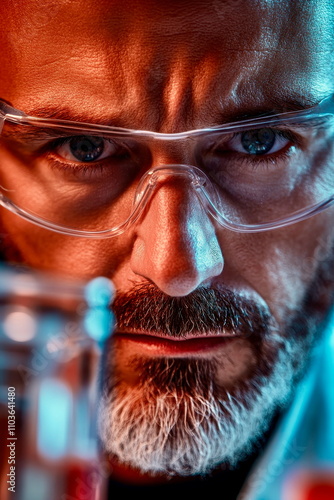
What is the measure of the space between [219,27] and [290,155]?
0.69 ft

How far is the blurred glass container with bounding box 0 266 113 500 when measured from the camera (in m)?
0.95

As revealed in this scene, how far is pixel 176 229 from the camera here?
0.85 meters

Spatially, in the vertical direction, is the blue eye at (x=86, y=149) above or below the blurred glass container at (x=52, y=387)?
above

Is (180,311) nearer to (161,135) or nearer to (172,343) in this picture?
(172,343)

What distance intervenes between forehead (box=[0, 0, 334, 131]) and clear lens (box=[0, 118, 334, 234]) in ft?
0.14

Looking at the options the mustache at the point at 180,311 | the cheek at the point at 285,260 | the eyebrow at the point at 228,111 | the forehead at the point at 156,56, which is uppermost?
the forehead at the point at 156,56

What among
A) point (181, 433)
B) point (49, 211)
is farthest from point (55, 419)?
point (49, 211)

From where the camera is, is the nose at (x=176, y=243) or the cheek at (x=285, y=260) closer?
the nose at (x=176, y=243)

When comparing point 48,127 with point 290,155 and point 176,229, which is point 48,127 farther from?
point 290,155

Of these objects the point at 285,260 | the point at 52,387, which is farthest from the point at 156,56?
the point at 52,387

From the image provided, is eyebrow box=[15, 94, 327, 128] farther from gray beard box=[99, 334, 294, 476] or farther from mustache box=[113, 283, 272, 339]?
gray beard box=[99, 334, 294, 476]

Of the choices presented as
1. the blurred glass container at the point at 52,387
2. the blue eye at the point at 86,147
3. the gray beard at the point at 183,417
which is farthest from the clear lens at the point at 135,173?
the gray beard at the point at 183,417

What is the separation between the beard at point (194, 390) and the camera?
904 millimetres

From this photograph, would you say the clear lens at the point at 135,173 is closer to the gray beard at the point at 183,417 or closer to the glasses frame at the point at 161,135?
the glasses frame at the point at 161,135
